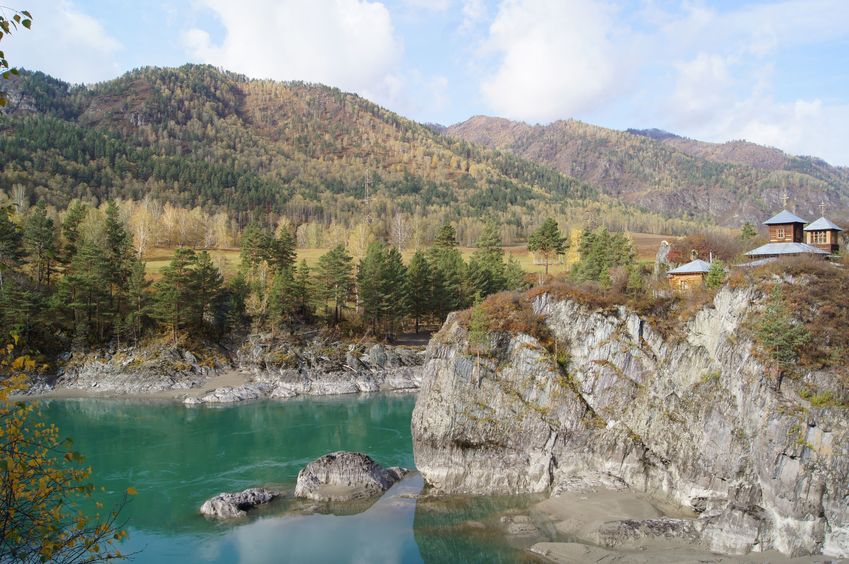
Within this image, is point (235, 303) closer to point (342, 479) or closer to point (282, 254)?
point (282, 254)

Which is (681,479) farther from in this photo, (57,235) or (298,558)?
(57,235)

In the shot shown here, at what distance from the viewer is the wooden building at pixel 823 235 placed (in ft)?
Answer: 135

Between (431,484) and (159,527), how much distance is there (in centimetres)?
1431

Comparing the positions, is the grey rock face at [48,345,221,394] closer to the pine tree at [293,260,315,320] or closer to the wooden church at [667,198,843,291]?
the pine tree at [293,260,315,320]

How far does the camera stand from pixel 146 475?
3631cm

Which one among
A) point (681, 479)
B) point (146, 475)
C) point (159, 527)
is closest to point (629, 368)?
point (681, 479)

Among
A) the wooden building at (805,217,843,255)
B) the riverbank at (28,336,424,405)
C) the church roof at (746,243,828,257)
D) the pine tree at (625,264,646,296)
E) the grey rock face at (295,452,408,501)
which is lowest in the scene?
the grey rock face at (295,452,408,501)

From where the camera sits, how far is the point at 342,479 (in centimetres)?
3253

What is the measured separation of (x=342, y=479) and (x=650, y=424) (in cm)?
1714

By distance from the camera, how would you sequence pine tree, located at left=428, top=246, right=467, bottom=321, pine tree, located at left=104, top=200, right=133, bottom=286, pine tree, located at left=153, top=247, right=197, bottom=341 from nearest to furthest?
pine tree, located at left=153, top=247, right=197, bottom=341
pine tree, located at left=104, top=200, right=133, bottom=286
pine tree, located at left=428, top=246, right=467, bottom=321

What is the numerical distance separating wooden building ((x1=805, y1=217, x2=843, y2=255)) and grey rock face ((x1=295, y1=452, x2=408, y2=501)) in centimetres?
3463

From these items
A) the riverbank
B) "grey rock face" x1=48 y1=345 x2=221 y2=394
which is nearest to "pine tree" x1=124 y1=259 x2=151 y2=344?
the riverbank

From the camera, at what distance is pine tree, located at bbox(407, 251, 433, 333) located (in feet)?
241

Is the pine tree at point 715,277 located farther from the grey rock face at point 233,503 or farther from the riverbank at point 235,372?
the riverbank at point 235,372
